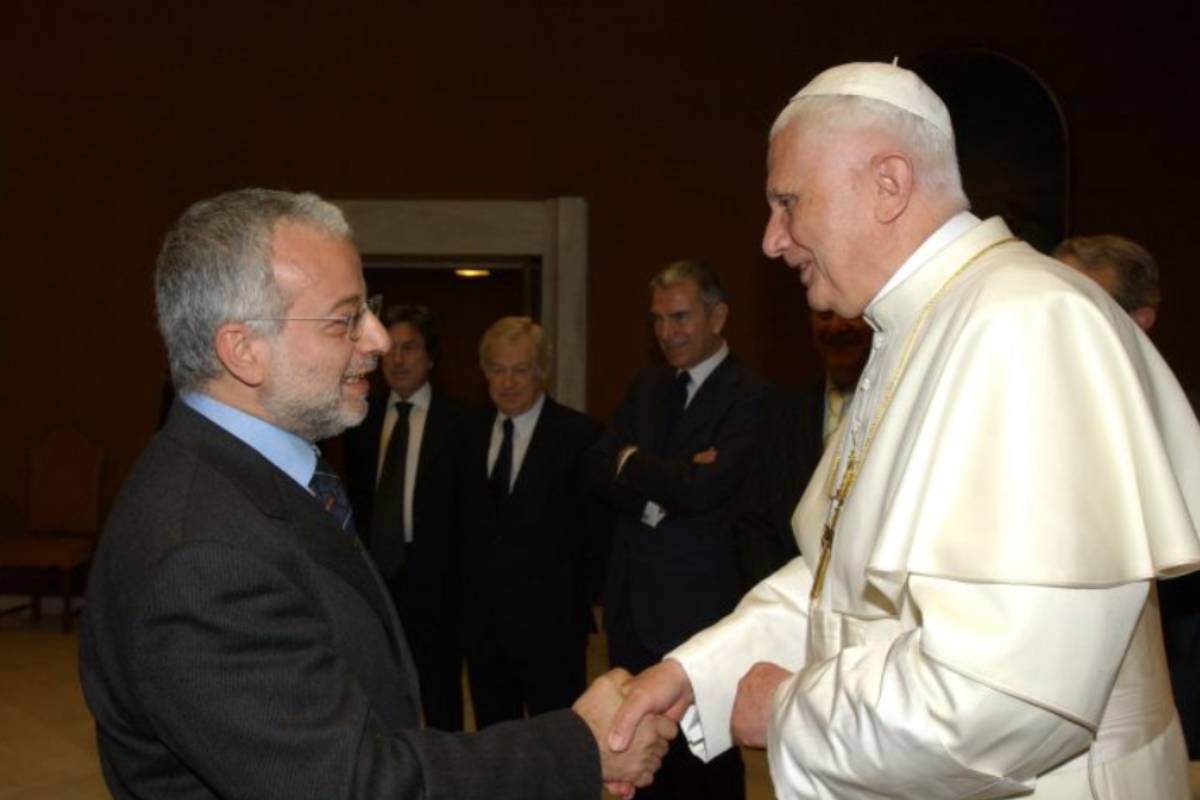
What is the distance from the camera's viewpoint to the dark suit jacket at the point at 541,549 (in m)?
4.59

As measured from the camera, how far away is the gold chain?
6.54 ft

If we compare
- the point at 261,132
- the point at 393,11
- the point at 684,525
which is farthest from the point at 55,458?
the point at 684,525

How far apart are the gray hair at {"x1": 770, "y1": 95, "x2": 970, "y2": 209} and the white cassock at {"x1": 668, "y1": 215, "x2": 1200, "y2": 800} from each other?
0.08 meters

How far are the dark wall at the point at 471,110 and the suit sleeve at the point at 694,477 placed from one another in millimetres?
4160

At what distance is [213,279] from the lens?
197 cm

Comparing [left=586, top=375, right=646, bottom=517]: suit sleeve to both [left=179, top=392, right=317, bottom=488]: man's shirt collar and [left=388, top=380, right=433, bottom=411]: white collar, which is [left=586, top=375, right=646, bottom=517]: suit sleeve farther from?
[left=179, top=392, right=317, bottom=488]: man's shirt collar

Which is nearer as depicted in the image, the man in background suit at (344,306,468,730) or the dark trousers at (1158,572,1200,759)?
the dark trousers at (1158,572,1200,759)

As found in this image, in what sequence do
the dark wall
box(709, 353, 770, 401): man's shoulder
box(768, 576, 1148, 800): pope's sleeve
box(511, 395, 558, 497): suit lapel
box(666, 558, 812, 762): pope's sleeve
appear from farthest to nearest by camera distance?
the dark wall, box(511, 395, 558, 497): suit lapel, box(709, 353, 770, 401): man's shoulder, box(666, 558, 812, 762): pope's sleeve, box(768, 576, 1148, 800): pope's sleeve

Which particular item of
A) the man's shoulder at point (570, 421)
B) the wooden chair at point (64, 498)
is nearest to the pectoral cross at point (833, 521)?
the man's shoulder at point (570, 421)

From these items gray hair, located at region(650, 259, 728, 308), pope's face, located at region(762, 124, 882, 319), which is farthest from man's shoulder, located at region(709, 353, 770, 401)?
pope's face, located at region(762, 124, 882, 319)

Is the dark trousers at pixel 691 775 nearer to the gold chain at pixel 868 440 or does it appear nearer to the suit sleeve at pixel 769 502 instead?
the suit sleeve at pixel 769 502

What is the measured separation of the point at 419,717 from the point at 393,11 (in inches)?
272

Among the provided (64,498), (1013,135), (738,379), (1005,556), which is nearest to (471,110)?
(1013,135)

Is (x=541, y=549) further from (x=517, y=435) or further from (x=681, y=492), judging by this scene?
(x=681, y=492)
